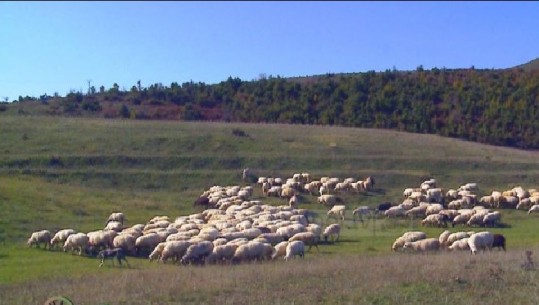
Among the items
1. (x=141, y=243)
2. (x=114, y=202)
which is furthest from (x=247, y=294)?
(x=114, y=202)

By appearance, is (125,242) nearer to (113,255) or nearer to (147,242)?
(147,242)

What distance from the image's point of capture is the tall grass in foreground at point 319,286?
1582 centimetres

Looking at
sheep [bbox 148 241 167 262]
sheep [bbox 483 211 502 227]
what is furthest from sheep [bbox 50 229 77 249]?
sheep [bbox 483 211 502 227]

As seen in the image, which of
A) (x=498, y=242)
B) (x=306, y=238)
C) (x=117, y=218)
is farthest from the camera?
(x=117, y=218)

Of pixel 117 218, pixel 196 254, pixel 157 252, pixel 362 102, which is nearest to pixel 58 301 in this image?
pixel 196 254

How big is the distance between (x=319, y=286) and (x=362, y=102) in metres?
69.8

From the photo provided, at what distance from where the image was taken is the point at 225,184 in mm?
49375

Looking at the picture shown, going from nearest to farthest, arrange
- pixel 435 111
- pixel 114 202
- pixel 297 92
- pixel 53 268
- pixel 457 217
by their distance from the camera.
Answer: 1. pixel 53 268
2. pixel 457 217
3. pixel 114 202
4. pixel 435 111
5. pixel 297 92

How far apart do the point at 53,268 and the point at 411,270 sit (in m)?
10.8

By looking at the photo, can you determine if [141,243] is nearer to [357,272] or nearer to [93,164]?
[357,272]

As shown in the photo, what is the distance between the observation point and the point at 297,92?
9206cm

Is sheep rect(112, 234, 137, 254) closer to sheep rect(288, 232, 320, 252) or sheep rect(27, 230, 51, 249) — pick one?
sheep rect(27, 230, 51, 249)

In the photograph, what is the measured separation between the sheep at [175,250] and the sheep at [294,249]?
3.11m

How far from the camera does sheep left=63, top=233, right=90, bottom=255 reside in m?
28.7
